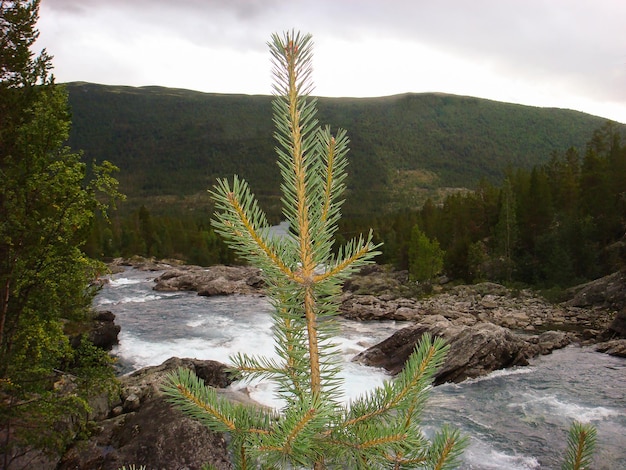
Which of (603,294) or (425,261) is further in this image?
(425,261)

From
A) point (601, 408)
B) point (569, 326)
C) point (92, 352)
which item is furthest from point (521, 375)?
point (92, 352)

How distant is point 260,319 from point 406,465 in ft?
103

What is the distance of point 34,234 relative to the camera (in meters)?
10.0

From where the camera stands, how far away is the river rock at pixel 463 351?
1977 cm

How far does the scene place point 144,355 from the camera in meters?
23.4

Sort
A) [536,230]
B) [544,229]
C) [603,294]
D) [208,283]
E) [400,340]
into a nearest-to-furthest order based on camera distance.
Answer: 1. [400,340]
2. [603,294]
3. [208,283]
4. [544,229]
5. [536,230]

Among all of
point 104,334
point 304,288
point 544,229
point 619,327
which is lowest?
point 104,334

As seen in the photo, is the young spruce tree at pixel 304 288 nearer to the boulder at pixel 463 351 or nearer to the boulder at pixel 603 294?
the boulder at pixel 463 351

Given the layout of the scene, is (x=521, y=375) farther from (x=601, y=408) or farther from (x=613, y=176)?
(x=613, y=176)

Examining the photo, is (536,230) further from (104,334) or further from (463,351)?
(104,334)

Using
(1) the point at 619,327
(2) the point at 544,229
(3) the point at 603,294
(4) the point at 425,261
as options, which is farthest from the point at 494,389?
(2) the point at 544,229

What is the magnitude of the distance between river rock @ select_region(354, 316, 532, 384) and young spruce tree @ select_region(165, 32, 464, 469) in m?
18.1

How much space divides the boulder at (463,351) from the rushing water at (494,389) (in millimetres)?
648

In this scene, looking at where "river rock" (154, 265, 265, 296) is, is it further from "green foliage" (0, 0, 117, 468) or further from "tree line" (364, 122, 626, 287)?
"green foliage" (0, 0, 117, 468)
